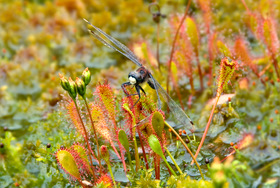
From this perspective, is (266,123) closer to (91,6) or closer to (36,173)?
(36,173)

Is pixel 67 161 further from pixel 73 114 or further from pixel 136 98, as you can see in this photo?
pixel 136 98

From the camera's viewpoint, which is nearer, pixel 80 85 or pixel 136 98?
pixel 80 85

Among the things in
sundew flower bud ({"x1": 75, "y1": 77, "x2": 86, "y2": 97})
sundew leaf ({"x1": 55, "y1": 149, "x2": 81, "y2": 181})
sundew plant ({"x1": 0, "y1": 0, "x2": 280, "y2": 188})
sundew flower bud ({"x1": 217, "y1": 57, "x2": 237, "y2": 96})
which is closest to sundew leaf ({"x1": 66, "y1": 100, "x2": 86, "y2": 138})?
sundew plant ({"x1": 0, "y1": 0, "x2": 280, "y2": 188})

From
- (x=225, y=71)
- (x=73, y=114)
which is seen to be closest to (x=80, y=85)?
(x=73, y=114)

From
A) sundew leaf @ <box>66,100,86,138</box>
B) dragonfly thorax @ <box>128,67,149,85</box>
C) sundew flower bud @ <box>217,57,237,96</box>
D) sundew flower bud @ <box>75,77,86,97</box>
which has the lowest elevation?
sundew flower bud @ <box>75,77,86,97</box>

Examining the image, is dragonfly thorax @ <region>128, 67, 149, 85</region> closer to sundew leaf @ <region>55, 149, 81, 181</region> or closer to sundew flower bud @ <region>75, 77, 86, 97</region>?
sundew flower bud @ <region>75, 77, 86, 97</region>

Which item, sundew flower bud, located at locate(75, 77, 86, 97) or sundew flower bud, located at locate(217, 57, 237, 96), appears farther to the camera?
sundew flower bud, located at locate(217, 57, 237, 96)

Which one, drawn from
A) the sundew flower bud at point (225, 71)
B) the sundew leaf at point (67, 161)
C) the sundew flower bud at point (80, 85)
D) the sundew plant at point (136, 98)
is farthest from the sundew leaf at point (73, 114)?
the sundew flower bud at point (225, 71)

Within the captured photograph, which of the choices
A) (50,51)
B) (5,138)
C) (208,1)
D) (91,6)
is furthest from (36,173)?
(91,6)
